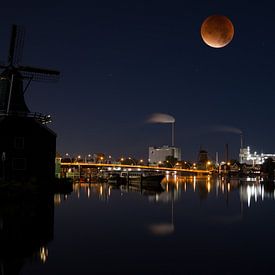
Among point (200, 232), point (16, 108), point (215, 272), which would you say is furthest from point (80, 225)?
point (16, 108)

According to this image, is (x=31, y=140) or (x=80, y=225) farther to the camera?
(x=31, y=140)

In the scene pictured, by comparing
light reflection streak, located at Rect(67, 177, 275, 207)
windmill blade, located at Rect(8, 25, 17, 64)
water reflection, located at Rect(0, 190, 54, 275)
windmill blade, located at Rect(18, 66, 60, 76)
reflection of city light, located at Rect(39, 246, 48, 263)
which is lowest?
light reflection streak, located at Rect(67, 177, 275, 207)

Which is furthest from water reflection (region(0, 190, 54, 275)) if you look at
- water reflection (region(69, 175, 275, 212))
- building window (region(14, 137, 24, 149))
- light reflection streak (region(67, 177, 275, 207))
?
water reflection (region(69, 175, 275, 212))

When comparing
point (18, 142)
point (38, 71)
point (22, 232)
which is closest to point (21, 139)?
point (18, 142)

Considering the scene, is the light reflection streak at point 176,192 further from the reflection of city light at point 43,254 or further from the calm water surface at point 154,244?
the reflection of city light at point 43,254

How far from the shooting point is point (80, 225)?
2350 cm

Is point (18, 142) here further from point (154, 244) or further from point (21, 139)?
point (154, 244)

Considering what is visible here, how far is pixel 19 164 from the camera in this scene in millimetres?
40906

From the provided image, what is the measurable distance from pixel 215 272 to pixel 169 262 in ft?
6.72

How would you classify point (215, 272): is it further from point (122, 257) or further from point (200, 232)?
point (200, 232)

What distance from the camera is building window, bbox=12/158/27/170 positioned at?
133ft

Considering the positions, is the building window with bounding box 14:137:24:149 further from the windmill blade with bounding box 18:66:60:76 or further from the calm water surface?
the calm water surface

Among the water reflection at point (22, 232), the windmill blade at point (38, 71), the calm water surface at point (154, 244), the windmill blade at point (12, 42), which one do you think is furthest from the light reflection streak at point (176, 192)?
the windmill blade at point (12, 42)

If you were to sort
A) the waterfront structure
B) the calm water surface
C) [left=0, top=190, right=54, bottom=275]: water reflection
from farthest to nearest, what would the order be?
the waterfront structure < [left=0, top=190, right=54, bottom=275]: water reflection < the calm water surface
